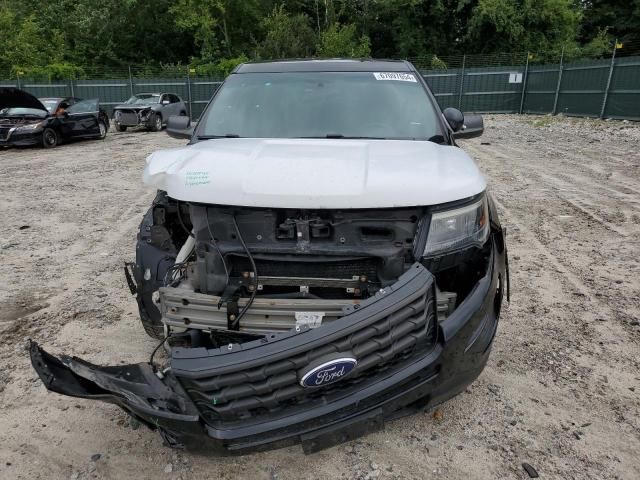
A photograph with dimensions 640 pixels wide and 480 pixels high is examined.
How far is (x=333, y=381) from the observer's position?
185cm

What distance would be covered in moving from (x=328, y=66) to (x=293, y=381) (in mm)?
2820

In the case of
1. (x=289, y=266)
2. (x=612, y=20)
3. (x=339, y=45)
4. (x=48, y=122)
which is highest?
(x=612, y=20)

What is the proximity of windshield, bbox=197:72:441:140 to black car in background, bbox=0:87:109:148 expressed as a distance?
9.71 metres

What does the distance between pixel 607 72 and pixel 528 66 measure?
646 cm

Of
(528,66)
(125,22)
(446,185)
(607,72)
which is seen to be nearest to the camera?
(446,185)

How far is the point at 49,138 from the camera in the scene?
1360cm

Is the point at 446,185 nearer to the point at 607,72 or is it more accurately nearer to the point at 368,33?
the point at 607,72

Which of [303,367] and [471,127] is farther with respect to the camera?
[471,127]

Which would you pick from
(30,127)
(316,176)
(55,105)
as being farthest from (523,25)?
(316,176)

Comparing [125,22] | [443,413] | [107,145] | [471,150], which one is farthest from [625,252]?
[125,22]

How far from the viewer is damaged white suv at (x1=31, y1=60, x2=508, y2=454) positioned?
6.03ft

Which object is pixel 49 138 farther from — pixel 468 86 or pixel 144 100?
pixel 468 86

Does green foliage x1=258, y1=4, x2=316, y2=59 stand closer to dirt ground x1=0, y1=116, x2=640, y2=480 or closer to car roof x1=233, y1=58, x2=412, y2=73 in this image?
dirt ground x1=0, y1=116, x2=640, y2=480

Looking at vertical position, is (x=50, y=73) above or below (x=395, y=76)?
below
